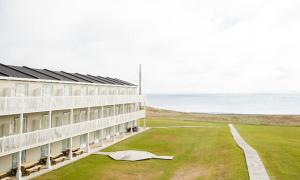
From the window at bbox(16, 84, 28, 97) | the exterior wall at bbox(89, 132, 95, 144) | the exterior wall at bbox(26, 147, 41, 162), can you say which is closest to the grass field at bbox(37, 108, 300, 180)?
the exterior wall at bbox(26, 147, 41, 162)

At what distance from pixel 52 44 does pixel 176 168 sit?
5957 centimetres

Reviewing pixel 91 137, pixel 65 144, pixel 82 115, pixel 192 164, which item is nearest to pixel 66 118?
pixel 65 144

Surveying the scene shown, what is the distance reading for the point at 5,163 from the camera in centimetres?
2472

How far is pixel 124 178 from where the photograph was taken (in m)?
23.9

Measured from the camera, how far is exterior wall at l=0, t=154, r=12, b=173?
960 inches

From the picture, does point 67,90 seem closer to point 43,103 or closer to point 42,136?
point 43,103

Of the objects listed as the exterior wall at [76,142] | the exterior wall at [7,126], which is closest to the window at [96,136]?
the exterior wall at [76,142]

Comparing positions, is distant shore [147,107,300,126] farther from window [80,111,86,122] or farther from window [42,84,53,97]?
window [42,84,53,97]

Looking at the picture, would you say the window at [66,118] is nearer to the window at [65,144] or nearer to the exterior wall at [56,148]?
the window at [65,144]

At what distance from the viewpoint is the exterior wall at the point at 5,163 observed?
24.4 m

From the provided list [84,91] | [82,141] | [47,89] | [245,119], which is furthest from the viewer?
[245,119]

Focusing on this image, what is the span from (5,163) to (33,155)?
3988mm

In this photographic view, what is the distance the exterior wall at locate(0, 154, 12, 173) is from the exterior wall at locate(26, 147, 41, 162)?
2.46m

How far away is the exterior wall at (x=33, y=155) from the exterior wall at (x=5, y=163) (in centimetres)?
246
